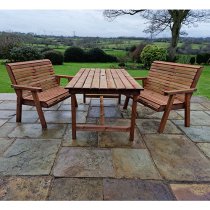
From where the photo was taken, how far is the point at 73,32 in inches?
909

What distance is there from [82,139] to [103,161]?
708mm

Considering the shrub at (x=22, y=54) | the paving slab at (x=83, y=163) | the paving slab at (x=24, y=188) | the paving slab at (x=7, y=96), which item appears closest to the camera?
the paving slab at (x=24, y=188)

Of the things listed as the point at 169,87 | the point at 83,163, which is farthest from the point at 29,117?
the point at 169,87

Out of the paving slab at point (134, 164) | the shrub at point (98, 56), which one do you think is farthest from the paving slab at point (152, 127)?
the shrub at point (98, 56)

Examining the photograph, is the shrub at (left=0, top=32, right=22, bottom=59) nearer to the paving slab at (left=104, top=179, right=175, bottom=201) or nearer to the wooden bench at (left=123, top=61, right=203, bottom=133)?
the wooden bench at (left=123, top=61, right=203, bottom=133)

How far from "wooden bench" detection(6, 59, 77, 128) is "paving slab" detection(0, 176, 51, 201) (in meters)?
1.41

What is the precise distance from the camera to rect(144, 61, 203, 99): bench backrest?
3803mm

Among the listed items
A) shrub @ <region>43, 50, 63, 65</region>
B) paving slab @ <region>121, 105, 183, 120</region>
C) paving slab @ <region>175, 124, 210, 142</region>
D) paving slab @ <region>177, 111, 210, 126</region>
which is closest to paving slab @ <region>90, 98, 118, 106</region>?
paving slab @ <region>121, 105, 183, 120</region>

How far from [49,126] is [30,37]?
57.1 feet

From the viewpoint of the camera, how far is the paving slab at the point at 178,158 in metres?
2.56

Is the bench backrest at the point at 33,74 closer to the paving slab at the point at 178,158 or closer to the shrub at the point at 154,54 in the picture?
the paving slab at the point at 178,158

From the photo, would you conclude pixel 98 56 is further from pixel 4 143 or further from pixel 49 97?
pixel 4 143

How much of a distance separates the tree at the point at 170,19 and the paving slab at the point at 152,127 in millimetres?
12758
